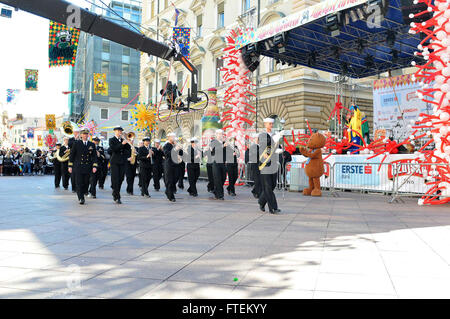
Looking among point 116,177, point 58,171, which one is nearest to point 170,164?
point 116,177

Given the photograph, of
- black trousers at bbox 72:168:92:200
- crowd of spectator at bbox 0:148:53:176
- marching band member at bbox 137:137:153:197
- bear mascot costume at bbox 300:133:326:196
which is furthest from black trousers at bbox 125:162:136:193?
crowd of spectator at bbox 0:148:53:176

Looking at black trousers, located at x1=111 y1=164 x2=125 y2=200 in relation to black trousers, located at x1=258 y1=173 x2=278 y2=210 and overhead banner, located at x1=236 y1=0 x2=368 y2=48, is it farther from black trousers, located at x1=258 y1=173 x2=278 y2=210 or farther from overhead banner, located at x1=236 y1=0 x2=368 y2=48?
overhead banner, located at x1=236 y1=0 x2=368 y2=48

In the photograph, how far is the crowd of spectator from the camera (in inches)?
1029

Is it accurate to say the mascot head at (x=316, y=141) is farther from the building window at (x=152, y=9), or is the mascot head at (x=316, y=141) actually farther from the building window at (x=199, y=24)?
the building window at (x=152, y=9)

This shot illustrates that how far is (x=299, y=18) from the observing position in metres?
12.4

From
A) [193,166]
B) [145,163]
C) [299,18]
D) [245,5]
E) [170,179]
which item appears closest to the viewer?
[170,179]

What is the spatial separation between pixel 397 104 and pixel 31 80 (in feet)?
93.4

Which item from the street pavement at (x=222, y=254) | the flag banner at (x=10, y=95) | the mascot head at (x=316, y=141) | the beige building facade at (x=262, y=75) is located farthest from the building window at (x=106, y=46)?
the street pavement at (x=222, y=254)

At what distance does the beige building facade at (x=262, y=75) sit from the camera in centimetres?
2180

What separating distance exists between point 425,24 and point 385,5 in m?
1.09

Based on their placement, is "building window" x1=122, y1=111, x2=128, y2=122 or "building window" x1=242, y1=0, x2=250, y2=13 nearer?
→ "building window" x1=242, y1=0, x2=250, y2=13

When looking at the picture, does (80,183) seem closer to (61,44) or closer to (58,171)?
(61,44)

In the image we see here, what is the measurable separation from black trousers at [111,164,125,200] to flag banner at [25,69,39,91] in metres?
26.0
